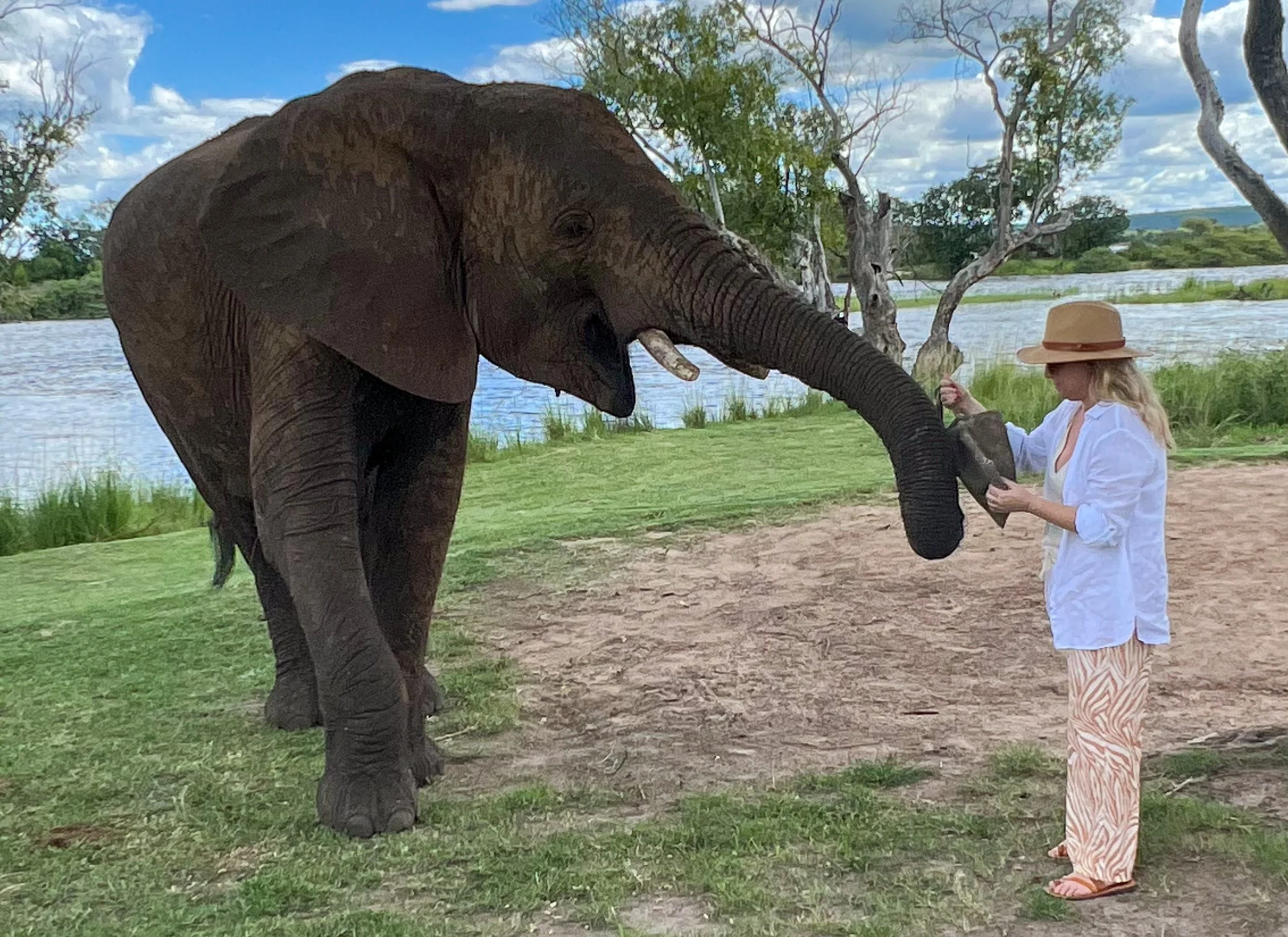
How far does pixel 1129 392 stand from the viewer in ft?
11.4

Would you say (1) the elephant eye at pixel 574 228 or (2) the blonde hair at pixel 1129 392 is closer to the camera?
(2) the blonde hair at pixel 1129 392

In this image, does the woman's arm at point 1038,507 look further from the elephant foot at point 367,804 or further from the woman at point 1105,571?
the elephant foot at point 367,804

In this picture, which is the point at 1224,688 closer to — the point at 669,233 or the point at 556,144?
the point at 669,233

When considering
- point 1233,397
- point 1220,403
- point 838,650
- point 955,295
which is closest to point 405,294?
point 838,650

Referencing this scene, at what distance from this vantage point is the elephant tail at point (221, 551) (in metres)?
6.90

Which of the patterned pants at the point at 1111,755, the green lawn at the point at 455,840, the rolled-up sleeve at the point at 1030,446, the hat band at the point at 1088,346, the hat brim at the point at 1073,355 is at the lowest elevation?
the green lawn at the point at 455,840

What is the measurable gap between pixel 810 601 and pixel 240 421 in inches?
134

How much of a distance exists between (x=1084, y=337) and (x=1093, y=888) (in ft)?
4.67

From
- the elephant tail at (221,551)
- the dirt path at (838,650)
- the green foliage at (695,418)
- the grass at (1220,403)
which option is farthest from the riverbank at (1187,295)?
the elephant tail at (221,551)

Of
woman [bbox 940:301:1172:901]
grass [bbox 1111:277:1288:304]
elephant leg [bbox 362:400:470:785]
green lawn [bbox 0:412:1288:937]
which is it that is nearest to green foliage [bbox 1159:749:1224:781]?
green lawn [bbox 0:412:1288:937]

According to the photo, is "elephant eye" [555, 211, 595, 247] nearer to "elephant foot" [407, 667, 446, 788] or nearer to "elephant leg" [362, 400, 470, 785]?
"elephant leg" [362, 400, 470, 785]

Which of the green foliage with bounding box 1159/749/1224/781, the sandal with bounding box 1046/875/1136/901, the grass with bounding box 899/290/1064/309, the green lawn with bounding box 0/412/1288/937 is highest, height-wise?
the grass with bounding box 899/290/1064/309

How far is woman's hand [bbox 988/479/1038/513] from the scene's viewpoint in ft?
11.3

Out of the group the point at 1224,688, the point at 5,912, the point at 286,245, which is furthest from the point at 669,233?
the point at 1224,688
